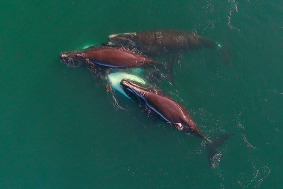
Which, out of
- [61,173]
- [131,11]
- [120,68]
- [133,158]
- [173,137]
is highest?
[131,11]

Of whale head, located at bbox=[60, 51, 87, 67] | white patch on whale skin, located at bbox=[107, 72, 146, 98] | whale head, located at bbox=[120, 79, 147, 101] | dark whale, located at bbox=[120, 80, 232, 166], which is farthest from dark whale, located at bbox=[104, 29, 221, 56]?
dark whale, located at bbox=[120, 80, 232, 166]

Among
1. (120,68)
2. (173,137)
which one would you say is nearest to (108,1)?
(120,68)

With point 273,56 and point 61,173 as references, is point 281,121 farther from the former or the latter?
point 61,173

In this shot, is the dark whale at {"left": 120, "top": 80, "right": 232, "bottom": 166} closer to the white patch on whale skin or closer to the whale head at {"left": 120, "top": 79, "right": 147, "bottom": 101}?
the whale head at {"left": 120, "top": 79, "right": 147, "bottom": 101}

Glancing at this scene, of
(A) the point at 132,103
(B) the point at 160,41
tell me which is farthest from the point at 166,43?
(A) the point at 132,103

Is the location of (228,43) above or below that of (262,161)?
above

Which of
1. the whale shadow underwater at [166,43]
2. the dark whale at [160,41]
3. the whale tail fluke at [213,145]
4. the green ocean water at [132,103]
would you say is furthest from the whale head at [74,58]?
the whale tail fluke at [213,145]

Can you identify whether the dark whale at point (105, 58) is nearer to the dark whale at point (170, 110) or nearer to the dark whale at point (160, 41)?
the dark whale at point (160, 41)
